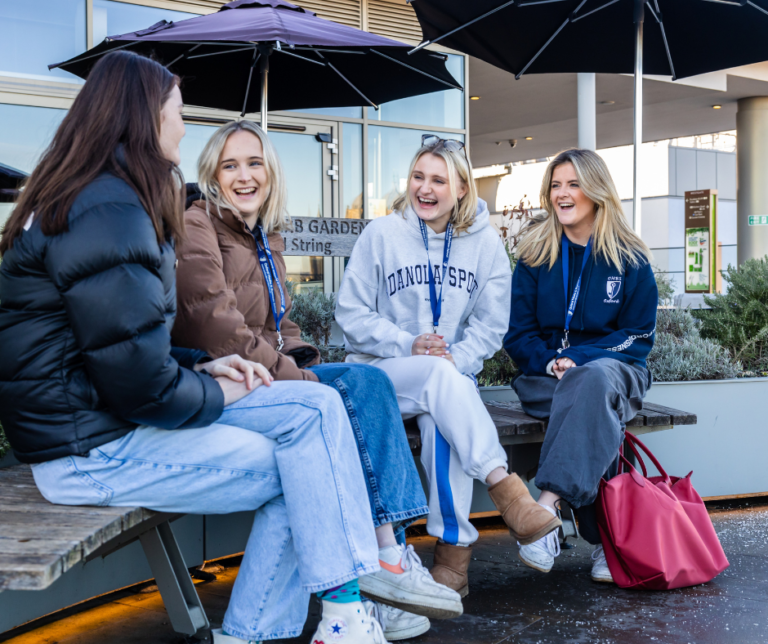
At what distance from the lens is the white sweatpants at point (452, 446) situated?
9.26 ft

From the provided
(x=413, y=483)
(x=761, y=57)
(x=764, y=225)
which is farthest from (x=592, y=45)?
(x=764, y=225)

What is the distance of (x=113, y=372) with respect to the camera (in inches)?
72.2

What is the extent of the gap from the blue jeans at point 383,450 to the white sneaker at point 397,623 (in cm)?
28

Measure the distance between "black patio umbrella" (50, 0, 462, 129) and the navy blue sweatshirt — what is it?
177 cm

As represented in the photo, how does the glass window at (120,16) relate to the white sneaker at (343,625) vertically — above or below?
above

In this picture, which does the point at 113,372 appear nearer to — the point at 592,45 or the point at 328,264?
the point at 592,45

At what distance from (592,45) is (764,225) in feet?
36.1

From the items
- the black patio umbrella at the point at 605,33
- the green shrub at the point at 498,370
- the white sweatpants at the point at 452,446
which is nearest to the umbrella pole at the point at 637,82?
the black patio umbrella at the point at 605,33

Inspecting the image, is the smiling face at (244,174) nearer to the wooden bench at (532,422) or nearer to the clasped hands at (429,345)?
the clasped hands at (429,345)

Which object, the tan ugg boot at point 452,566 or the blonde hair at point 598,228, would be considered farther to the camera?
the blonde hair at point 598,228

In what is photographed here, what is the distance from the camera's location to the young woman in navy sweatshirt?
3211mm

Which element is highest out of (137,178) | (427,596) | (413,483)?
(137,178)

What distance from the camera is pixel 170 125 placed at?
2.15m

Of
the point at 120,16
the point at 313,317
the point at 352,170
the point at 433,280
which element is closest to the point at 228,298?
the point at 433,280
